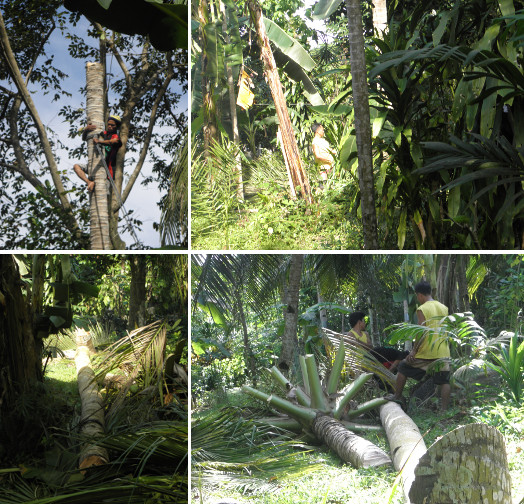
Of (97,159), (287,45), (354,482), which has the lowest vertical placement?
(354,482)

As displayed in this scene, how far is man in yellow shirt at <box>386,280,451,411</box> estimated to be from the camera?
2457 mm

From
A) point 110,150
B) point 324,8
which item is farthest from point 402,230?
point 110,150

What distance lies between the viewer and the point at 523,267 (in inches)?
96.9

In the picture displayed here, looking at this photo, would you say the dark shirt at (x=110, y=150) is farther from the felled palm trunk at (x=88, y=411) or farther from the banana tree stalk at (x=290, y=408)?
the banana tree stalk at (x=290, y=408)

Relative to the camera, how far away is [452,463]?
8.07ft

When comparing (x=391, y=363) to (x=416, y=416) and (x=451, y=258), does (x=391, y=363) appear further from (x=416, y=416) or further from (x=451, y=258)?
(x=451, y=258)

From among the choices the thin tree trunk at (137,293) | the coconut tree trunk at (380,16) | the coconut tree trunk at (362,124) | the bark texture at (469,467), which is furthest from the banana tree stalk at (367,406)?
the coconut tree trunk at (380,16)

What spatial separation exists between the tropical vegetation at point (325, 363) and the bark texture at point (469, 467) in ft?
0.10

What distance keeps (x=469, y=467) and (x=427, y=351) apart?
16.9 inches

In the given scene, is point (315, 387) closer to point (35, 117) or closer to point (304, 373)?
point (304, 373)

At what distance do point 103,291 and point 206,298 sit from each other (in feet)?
1.17

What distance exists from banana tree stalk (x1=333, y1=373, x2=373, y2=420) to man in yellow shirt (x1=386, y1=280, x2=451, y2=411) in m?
0.10

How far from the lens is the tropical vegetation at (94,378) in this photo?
92.1 inches

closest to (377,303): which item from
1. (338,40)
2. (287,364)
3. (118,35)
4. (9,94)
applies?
(287,364)
